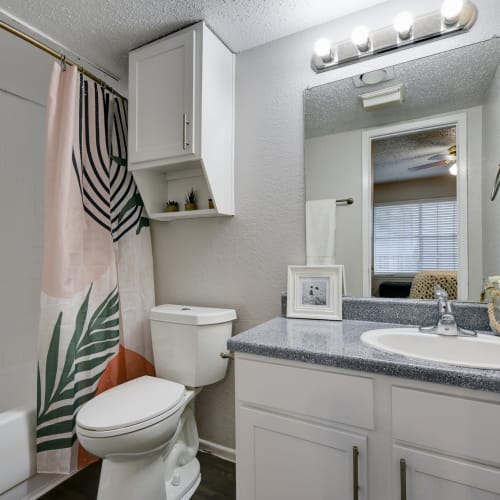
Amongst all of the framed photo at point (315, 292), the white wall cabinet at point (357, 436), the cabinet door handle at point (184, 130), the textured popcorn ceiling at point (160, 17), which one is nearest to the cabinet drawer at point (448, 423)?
the white wall cabinet at point (357, 436)

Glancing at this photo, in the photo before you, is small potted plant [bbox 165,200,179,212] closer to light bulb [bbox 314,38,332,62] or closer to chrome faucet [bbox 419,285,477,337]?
light bulb [bbox 314,38,332,62]

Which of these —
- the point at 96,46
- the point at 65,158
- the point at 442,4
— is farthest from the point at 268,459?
the point at 96,46

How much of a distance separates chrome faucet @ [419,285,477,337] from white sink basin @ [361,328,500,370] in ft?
0.06

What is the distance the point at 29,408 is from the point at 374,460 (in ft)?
4.95

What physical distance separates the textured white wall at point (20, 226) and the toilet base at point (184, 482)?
114cm

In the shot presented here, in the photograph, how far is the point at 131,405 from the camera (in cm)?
134

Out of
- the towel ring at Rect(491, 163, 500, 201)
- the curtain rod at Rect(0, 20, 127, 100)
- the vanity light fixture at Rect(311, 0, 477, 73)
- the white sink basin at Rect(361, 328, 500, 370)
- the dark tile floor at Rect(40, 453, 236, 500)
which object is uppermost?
the curtain rod at Rect(0, 20, 127, 100)

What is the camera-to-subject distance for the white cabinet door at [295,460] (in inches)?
36.8

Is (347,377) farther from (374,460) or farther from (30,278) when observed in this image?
(30,278)

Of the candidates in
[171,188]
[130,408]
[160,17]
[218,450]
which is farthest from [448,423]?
[160,17]

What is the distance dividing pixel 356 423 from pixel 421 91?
1302 mm

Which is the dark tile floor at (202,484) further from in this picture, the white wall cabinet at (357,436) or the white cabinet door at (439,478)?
the white cabinet door at (439,478)

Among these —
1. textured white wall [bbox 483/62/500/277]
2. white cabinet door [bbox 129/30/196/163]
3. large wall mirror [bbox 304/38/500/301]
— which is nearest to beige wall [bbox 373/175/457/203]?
large wall mirror [bbox 304/38/500/301]

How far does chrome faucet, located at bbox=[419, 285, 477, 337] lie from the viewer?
1.13 meters
